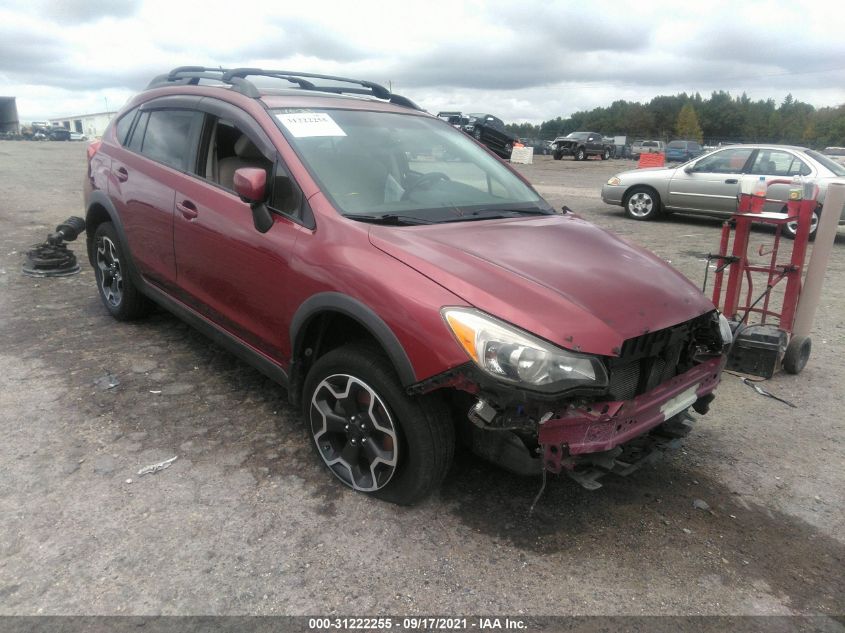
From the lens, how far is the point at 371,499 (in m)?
2.90

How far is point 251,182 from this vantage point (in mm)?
2977

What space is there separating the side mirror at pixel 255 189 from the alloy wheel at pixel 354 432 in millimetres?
885

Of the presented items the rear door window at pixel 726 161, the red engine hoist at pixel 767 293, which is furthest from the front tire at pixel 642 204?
the red engine hoist at pixel 767 293

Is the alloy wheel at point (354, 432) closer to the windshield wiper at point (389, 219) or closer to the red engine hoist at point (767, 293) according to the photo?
the windshield wiper at point (389, 219)

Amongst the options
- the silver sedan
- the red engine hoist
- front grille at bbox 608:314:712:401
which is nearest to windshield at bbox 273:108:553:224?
front grille at bbox 608:314:712:401

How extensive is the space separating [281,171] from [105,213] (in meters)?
2.42

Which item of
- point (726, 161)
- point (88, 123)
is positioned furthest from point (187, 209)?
point (88, 123)

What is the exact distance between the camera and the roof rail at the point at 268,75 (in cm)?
397

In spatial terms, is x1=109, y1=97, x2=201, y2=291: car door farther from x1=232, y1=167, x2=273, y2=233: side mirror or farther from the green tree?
the green tree

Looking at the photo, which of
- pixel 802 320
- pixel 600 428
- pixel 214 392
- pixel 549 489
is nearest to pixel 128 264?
pixel 214 392

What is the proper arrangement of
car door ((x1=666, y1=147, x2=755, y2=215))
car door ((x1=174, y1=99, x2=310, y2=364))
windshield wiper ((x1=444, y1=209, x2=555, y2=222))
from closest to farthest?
car door ((x1=174, y1=99, x2=310, y2=364)) < windshield wiper ((x1=444, y1=209, x2=555, y2=222)) < car door ((x1=666, y1=147, x2=755, y2=215))

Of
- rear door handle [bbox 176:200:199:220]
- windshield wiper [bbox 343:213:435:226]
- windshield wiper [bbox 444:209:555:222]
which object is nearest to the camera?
windshield wiper [bbox 343:213:435:226]

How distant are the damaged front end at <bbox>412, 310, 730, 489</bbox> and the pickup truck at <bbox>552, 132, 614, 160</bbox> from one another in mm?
36285

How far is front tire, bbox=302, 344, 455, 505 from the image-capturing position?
101 inches
